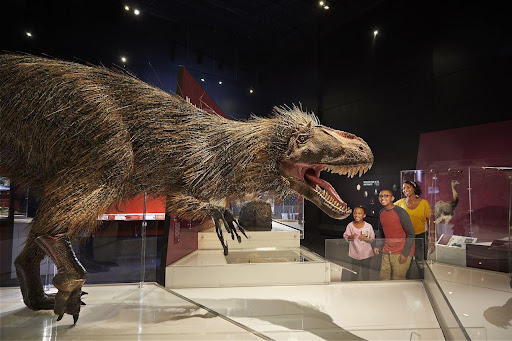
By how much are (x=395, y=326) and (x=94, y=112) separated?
192 cm

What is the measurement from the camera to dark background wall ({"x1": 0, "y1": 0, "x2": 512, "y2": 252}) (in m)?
2.69

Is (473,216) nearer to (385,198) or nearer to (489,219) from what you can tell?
(489,219)

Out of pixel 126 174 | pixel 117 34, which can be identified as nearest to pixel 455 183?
pixel 126 174

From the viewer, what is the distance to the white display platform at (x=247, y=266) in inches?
98.6

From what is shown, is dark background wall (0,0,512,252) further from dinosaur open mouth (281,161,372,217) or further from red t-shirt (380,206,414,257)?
dinosaur open mouth (281,161,372,217)

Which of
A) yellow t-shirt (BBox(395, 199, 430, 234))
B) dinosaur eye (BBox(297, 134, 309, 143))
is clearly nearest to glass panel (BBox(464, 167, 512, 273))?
yellow t-shirt (BBox(395, 199, 430, 234))

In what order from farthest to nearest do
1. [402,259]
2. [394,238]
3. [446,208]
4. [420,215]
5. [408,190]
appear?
[408,190]
[420,215]
[394,238]
[402,259]
[446,208]

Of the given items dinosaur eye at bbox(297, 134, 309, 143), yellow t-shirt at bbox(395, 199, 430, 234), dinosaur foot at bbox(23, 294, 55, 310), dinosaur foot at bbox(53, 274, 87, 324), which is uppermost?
dinosaur eye at bbox(297, 134, 309, 143)

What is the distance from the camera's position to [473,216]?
2191 mm

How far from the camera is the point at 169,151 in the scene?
5.74ft

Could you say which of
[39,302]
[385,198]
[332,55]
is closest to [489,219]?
[385,198]

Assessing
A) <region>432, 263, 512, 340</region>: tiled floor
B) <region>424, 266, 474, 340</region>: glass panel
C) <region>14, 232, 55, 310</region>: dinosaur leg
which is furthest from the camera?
<region>14, 232, 55, 310</region>: dinosaur leg

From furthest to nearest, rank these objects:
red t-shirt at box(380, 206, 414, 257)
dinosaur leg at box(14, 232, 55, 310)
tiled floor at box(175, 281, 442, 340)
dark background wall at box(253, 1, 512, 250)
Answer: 1. dark background wall at box(253, 1, 512, 250)
2. red t-shirt at box(380, 206, 414, 257)
3. dinosaur leg at box(14, 232, 55, 310)
4. tiled floor at box(175, 281, 442, 340)

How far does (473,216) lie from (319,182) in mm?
1164
